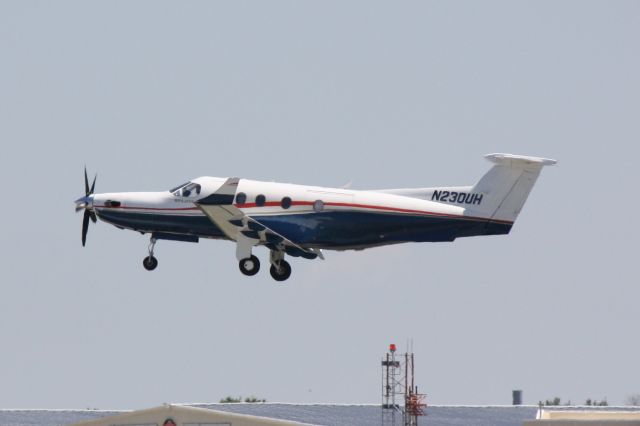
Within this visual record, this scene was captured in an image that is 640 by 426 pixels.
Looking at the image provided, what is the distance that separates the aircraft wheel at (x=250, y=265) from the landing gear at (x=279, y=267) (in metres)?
1.04

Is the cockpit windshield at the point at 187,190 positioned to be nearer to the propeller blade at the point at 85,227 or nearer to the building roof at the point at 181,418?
the propeller blade at the point at 85,227

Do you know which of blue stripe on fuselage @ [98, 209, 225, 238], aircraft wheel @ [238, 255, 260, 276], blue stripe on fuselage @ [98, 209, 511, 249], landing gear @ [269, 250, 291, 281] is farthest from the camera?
landing gear @ [269, 250, 291, 281]

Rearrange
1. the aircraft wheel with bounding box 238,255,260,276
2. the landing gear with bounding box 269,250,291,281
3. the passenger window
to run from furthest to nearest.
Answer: the landing gear with bounding box 269,250,291,281
the aircraft wheel with bounding box 238,255,260,276
the passenger window

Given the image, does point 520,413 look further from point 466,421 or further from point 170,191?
point 170,191

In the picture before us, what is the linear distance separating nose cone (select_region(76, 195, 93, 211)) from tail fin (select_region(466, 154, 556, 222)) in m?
15.9

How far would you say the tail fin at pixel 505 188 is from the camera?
73.4 meters

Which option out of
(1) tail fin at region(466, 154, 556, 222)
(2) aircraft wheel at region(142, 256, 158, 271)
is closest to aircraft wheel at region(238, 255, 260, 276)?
(2) aircraft wheel at region(142, 256, 158, 271)

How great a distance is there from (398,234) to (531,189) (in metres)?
5.32

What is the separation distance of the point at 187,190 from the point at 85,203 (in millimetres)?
5446

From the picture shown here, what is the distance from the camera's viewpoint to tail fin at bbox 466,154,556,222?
7344 centimetres

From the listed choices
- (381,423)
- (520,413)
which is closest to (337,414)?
(381,423)

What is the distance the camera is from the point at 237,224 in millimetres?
75125

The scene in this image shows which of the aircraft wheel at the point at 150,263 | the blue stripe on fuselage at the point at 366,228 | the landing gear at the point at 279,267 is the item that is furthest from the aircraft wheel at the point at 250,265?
the aircraft wheel at the point at 150,263

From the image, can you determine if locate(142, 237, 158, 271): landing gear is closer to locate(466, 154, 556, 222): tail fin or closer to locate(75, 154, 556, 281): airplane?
locate(75, 154, 556, 281): airplane
